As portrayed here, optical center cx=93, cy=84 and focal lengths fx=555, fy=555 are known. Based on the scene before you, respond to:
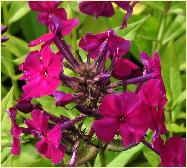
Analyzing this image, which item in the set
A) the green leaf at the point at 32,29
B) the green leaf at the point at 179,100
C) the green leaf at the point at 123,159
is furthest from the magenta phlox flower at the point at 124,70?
the green leaf at the point at 32,29

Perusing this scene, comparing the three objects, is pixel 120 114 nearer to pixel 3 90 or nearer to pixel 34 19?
pixel 3 90

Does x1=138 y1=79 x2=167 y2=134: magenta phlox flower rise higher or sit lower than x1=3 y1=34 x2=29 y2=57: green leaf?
higher

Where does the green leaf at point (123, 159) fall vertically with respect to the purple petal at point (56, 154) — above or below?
below

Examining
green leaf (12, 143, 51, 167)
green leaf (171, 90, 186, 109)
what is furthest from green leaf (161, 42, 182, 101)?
green leaf (12, 143, 51, 167)

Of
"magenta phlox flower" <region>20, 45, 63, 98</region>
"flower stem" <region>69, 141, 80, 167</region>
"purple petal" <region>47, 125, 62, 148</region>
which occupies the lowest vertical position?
"flower stem" <region>69, 141, 80, 167</region>

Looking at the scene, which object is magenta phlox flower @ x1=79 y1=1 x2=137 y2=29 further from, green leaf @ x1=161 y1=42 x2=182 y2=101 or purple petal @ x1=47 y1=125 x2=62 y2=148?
green leaf @ x1=161 y1=42 x2=182 y2=101

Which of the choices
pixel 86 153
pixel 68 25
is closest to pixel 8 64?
pixel 68 25

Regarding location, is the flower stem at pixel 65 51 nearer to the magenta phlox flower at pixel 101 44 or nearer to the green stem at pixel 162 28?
the magenta phlox flower at pixel 101 44

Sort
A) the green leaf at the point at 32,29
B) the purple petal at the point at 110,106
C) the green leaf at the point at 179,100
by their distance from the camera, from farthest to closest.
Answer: the green leaf at the point at 32,29
the green leaf at the point at 179,100
the purple petal at the point at 110,106
